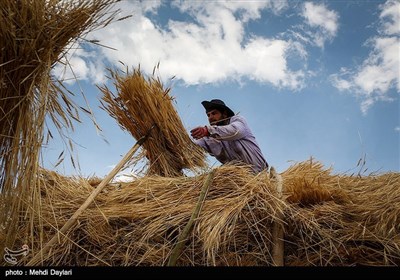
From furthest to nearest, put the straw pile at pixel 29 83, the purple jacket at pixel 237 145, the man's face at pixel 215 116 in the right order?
the man's face at pixel 215 116 → the purple jacket at pixel 237 145 → the straw pile at pixel 29 83

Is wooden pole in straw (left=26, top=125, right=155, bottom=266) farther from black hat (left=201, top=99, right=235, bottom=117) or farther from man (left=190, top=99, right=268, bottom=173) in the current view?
black hat (left=201, top=99, right=235, bottom=117)

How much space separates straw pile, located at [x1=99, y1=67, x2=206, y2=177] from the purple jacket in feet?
0.88

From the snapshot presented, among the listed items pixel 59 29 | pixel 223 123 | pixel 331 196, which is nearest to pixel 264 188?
pixel 331 196

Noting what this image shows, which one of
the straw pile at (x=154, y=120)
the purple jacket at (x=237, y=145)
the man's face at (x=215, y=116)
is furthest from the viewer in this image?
the man's face at (x=215, y=116)

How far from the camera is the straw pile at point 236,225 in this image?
2.03 meters

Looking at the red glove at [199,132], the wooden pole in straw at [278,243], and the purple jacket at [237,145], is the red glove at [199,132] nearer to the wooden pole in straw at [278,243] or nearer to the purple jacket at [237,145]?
the purple jacket at [237,145]

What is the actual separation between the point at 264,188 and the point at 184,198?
442 mm

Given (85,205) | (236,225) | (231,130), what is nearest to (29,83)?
(85,205)

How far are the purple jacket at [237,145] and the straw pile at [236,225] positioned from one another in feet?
3.02

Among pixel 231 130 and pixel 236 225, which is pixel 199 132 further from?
pixel 236 225

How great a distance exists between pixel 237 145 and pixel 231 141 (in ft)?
0.19

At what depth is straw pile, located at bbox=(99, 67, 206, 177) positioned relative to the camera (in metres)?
3.14

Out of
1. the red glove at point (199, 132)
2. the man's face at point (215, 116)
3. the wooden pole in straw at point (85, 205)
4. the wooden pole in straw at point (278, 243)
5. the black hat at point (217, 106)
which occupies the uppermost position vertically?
the black hat at point (217, 106)

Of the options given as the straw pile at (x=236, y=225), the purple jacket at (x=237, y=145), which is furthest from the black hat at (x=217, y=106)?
the straw pile at (x=236, y=225)
